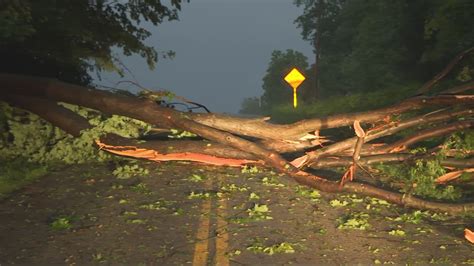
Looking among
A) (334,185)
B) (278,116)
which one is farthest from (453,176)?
(278,116)

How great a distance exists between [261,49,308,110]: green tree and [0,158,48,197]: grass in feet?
198

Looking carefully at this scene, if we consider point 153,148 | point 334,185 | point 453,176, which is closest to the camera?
point 334,185

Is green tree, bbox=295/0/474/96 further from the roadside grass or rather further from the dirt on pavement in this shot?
the dirt on pavement

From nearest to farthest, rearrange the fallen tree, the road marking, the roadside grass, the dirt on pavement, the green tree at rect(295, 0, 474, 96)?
the road marking < the dirt on pavement < the fallen tree < the green tree at rect(295, 0, 474, 96) < the roadside grass

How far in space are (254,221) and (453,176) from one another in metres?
4.70

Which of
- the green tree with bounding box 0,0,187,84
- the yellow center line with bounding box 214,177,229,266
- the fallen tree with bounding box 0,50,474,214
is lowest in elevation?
the yellow center line with bounding box 214,177,229,266

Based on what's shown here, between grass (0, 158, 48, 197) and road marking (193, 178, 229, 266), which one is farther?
grass (0, 158, 48, 197)

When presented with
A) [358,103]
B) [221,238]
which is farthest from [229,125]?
[358,103]

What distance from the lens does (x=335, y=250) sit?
6020mm

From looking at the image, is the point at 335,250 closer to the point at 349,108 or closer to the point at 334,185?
the point at 334,185

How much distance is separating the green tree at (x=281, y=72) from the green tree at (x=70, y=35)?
53086 mm

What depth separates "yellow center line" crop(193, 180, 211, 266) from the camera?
5.54 metres

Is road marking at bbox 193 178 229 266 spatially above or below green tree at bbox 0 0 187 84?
below

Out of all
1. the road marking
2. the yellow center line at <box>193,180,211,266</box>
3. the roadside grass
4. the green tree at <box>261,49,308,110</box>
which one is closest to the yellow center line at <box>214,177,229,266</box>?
the road marking
